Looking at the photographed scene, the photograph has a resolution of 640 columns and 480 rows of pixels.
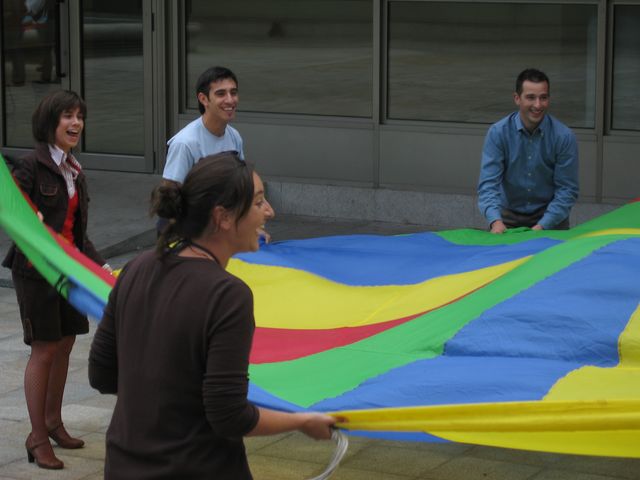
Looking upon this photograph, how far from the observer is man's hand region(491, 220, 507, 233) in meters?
7.41

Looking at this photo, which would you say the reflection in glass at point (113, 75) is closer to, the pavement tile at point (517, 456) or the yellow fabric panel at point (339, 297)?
the yellow fabric panel at point (339, 297)

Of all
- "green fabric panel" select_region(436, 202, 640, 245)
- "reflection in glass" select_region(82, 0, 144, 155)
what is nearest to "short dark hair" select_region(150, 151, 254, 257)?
"green fabric panel" select_region(436, 202, 640, 245)

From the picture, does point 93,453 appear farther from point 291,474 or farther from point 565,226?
point 565,226

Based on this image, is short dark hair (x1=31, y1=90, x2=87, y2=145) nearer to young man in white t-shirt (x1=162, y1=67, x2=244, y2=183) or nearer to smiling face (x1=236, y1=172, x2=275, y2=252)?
young man in white t-shirt (x1=162, y1=67, x2=244, y2=183)

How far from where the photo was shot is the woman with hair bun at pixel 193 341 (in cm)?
331

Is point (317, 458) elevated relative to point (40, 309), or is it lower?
lower

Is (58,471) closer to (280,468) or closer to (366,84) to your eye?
(280,468)

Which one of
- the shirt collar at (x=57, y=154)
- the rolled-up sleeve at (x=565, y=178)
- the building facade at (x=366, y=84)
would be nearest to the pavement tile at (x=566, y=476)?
the rolled-up sleeve at (x=565, y=178)

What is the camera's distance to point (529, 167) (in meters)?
7.63

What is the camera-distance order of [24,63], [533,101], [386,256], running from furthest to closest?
[24,63] < [533,101] < [386,256]

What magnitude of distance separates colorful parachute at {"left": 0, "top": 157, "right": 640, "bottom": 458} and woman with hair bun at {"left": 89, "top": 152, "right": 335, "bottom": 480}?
1.80 ft

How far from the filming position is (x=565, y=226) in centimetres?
769

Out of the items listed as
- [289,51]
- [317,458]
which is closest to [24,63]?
[289,51]

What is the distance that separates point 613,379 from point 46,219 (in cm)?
265
